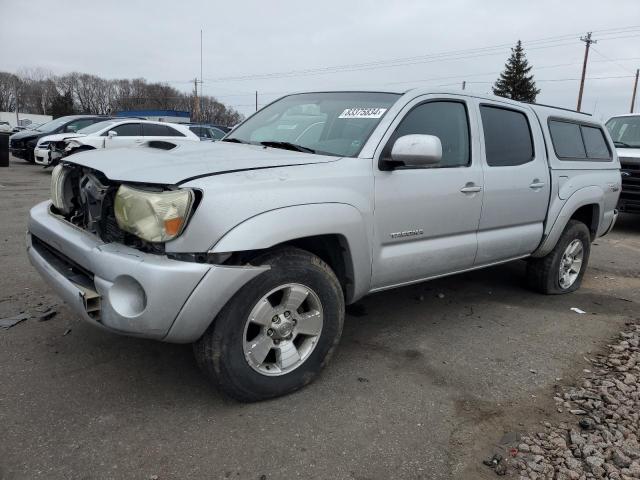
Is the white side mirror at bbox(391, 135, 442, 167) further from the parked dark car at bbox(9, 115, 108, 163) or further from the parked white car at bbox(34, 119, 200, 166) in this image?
the parked dark car at bbox(9, 115, 108, 163)

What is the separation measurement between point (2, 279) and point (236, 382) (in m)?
3.13

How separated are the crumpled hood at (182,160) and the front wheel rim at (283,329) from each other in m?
0.70

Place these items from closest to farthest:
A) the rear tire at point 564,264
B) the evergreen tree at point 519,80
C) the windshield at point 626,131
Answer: the rear tire at point 564,264 < the windshield at point 626,131 < the evergreen tree at point 519,80

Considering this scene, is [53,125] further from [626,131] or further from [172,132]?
[626,131]

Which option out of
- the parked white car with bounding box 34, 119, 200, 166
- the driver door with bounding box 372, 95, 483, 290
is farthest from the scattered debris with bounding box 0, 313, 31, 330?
the parked white car with bounding box 34, 119, 200, 166

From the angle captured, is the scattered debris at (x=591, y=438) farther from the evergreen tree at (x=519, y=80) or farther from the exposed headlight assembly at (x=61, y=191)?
the evergreen tree at (x=519, y=80)

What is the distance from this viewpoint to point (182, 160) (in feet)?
9.01

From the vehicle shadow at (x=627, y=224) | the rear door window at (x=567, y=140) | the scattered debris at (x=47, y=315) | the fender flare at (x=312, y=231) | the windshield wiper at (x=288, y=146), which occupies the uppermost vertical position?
the rear door window at (x=567, y=140)

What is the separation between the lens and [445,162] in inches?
140

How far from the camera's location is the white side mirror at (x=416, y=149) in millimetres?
2941

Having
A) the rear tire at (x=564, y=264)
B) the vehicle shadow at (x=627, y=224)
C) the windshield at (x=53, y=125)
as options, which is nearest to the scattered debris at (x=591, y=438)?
the rear tire at (x=564, y=264)

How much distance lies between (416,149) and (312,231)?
805 millimetres

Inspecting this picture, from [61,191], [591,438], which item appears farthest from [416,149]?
[61,191]

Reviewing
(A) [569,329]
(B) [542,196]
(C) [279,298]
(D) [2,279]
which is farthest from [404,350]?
(D) [2,279]
